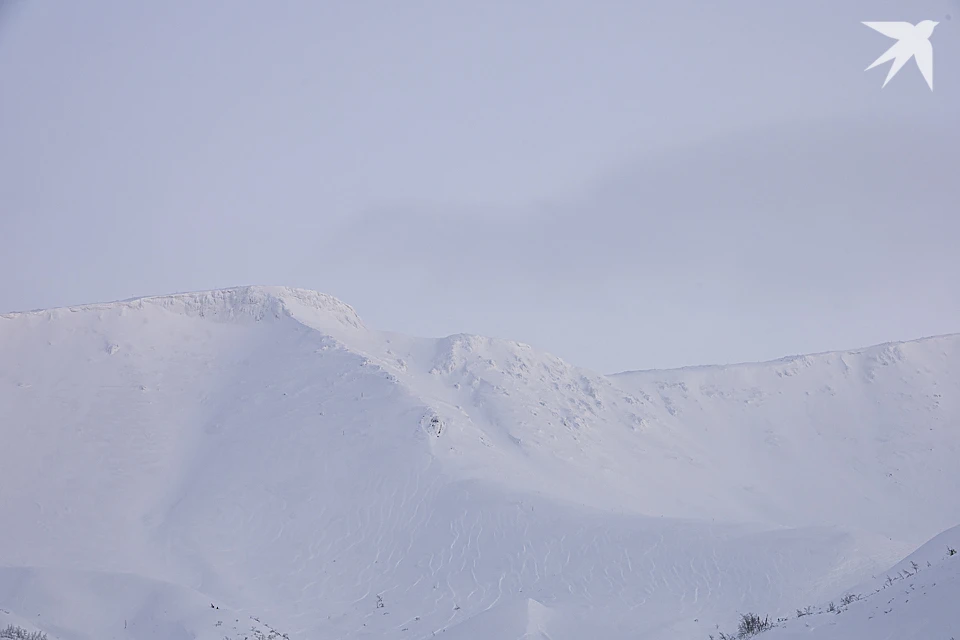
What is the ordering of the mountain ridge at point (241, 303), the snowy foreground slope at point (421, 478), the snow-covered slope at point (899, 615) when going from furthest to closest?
the mountain ridge at point (241, 303)
the snowy foreground slope at point (421, 478)
the snow-covered slope at point (899, 615)

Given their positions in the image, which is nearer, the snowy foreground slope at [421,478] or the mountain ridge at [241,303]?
the snowy foreground slope at [421,478]

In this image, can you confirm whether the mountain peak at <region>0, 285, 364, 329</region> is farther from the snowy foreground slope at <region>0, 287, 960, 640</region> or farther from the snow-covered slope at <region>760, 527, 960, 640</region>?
the snow-covered slope at <region>760, 527, 960, 640</region>

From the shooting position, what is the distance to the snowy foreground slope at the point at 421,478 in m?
28.5

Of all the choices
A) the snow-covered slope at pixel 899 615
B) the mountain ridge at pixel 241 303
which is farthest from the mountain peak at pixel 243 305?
the snow-covered slope at pixel 899 615

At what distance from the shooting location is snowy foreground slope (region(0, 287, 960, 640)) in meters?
28.5

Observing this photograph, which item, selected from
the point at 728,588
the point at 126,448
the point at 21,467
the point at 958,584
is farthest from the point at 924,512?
the point at 21,467

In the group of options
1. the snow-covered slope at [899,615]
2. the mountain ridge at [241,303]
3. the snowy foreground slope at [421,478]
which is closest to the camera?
the snow-covered slope at [899,615]

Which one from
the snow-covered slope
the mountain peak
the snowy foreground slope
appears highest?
the mountain peak

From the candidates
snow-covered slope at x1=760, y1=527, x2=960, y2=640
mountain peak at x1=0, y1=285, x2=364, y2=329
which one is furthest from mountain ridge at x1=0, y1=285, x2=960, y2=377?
snow-covered slope at x1=760, y1=527, x2=960, y2=640

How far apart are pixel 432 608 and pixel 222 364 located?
2428 cm

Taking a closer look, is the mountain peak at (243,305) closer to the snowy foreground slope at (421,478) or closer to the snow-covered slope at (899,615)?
the snowy foreground slope at (421,478)

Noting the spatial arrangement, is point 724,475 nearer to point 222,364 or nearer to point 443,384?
point 443,384

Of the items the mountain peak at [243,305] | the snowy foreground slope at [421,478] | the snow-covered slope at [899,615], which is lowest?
the snow-covered slope at [899,615]

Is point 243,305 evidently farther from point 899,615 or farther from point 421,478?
point 899,615
